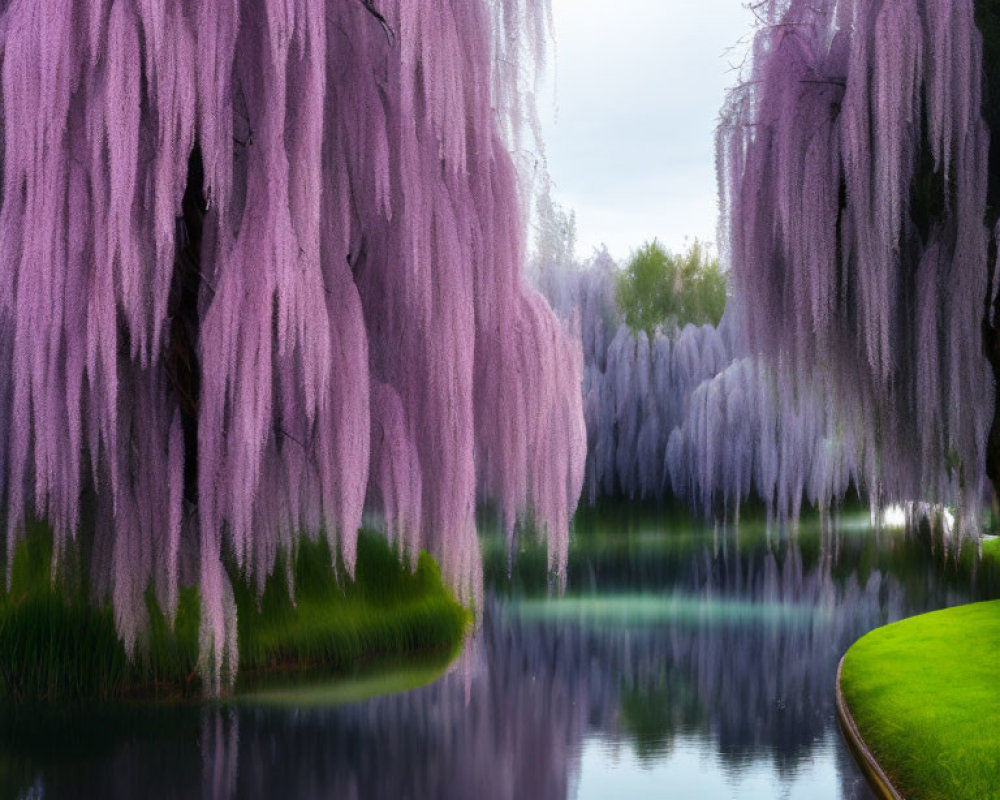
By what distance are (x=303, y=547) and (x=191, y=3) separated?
12.4ft

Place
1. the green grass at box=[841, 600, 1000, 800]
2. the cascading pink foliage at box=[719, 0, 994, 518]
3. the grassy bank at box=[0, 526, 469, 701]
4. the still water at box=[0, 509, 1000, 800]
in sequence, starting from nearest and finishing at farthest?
the green grass at box=[841, 600, 1000, 800], the still water at box=[0, 509, 1000, 800], the grassy bank at box=[0, 526, 469, 701], the cascading pink foliage at box=[719, 0, 994, 518]

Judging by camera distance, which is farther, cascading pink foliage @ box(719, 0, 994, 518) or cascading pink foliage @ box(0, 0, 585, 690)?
cascading pink foliage @ box(719, 0, 994, 518)

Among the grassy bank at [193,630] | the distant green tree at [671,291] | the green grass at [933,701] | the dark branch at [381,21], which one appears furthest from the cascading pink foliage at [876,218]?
the distant green tree at [671,291]

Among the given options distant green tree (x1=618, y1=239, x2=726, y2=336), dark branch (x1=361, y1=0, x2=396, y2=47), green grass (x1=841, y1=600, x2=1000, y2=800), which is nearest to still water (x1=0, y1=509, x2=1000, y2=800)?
green grass (x1=841, y1=600, x2=1000, y2=800)

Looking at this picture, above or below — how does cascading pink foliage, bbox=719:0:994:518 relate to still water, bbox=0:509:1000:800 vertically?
above

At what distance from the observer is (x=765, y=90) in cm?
876

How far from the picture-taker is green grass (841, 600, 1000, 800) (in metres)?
5.19

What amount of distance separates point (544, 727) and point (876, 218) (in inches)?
144

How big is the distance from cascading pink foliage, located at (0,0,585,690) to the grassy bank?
1.21 ft

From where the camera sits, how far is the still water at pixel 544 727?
5801 mm


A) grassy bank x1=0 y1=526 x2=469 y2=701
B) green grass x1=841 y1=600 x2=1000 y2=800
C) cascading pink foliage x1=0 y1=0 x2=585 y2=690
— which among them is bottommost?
green grass x1=841 y1=600 x2=1000 y2=800

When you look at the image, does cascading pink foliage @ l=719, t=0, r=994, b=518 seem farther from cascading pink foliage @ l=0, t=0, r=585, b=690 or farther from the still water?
cascading pink foliage @ l=0, t=0, r=585, b=690

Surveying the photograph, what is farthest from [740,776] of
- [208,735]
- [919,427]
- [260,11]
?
[260,11]

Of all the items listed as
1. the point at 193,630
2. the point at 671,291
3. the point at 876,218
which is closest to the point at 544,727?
the point at 193,630
